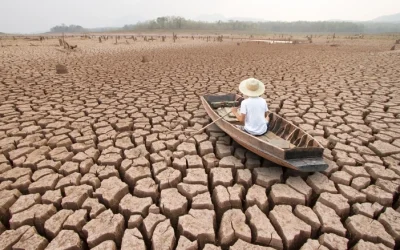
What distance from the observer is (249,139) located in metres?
2.80

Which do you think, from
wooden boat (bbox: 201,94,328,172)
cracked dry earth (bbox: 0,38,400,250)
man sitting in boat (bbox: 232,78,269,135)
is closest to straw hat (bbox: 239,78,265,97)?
man sitting in boat (bbox: 232,78,269,135)

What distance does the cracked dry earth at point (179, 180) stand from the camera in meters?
1.99

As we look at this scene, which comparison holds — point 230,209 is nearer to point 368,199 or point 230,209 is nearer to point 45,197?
point 368,199

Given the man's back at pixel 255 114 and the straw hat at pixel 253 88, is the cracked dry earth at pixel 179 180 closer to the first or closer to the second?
the man's back at pixel 255 114

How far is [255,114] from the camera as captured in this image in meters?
3.15

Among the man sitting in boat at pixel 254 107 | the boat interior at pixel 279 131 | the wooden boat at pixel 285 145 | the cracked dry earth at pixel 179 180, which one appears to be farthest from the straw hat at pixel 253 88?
the cracked dry earth at pixel 179 180

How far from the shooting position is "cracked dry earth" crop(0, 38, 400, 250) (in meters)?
1.99

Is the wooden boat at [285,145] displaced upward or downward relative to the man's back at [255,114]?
downward

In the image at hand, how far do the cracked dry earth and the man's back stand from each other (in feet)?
1.14

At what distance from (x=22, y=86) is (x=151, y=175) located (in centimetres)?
543

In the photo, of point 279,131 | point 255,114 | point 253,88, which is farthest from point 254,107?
point 279,131

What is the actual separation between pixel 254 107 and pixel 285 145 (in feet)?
2.14

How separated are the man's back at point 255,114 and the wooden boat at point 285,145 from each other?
0.15m

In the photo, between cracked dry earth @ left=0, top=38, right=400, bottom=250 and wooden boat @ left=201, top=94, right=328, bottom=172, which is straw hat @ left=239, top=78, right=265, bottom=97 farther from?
cracked dry earth @ left=0, top=38, right=400, bottom=250
